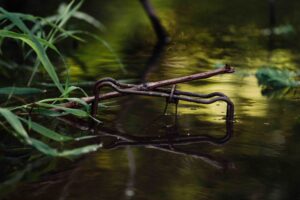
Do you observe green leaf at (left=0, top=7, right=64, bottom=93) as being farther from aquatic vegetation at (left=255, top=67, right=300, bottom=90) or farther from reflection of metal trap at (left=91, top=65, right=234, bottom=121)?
aquatic vegetation at (left=255, top=67, right=300, bottom=90)

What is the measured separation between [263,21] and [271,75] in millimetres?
1902

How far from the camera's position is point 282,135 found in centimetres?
197

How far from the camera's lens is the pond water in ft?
5.01

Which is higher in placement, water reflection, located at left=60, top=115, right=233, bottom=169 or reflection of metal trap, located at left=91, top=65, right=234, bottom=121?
reflection of metal trap, located at left=91, top=65, right=234, bottom=121

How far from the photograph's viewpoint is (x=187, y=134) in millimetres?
1952

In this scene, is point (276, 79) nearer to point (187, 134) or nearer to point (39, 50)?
point (187, 134)

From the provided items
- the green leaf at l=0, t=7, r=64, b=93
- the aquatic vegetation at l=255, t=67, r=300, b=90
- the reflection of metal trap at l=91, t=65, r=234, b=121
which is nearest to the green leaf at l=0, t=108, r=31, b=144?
the green leaf at l=0, t=7, r=64, b=93

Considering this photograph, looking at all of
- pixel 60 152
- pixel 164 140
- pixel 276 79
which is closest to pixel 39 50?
pixel 60 152

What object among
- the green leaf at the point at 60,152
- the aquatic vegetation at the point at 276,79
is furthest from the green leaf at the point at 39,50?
the aquatic vegetation at the point at 276,79

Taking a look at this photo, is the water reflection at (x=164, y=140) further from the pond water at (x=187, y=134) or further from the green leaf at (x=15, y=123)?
the green leaf at (x=15, y=123)

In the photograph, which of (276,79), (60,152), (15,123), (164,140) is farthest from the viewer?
(276,79)

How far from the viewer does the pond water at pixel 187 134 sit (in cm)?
153

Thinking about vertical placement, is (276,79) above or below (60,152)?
above

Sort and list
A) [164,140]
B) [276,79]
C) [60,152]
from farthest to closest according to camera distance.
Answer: [276,79], [164,140], [60,152]
